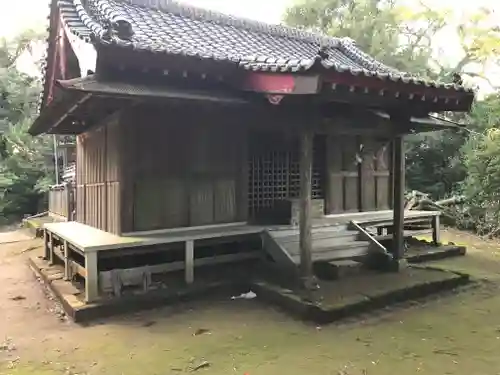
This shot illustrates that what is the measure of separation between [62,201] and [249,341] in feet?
33.1

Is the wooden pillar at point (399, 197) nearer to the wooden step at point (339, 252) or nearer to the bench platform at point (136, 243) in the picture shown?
the wooden step at point (339, 252)

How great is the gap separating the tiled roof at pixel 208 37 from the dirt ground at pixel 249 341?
2.97 meters

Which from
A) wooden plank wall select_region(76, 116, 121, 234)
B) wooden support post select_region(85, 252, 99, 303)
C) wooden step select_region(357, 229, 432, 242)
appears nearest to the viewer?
wooden support post select_region(85, 252, 99, 303)

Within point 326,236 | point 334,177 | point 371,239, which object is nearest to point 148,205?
point 326,236

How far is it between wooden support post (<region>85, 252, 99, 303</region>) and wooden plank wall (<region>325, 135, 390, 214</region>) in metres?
4.84

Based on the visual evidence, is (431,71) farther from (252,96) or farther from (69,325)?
(69,325)

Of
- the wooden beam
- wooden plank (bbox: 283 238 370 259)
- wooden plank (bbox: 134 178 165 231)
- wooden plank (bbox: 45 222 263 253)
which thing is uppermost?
the wooden beam

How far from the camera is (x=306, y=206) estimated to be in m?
5.97

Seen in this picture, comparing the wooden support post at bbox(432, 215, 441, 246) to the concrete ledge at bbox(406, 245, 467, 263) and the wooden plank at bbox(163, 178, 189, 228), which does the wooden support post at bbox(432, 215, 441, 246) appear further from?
the wooden plank at bbox(163, 178, 189, 228)

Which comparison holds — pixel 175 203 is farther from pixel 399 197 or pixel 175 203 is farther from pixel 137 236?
pixel 399 197

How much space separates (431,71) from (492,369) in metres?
19.0

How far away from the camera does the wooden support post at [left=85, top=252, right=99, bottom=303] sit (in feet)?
18.7

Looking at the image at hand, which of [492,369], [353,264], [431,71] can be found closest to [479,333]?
[492,369]

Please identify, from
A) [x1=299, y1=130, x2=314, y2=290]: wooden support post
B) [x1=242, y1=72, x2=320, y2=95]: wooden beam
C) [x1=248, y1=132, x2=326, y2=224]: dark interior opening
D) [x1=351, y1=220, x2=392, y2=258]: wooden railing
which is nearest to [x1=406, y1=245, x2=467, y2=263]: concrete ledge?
[x1=351, y1=220, x2=392, y2=258]: wooden railing
